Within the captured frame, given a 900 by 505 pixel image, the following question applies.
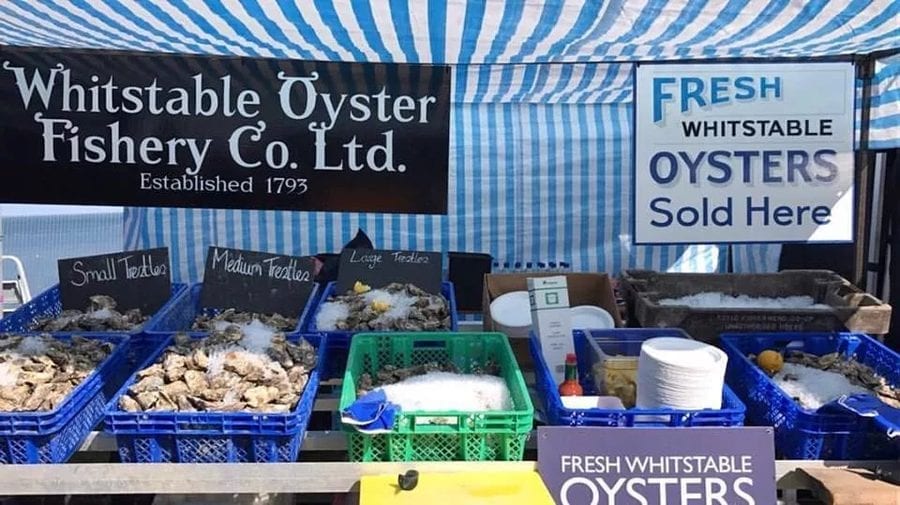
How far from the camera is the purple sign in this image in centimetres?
195

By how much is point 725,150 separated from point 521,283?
0.96 metres

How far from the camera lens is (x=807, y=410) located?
2068mm

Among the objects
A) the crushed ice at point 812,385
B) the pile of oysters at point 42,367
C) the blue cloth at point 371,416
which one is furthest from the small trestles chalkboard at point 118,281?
the crushed ice at point 812,385

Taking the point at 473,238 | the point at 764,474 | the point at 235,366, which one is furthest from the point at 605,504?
the point at 473,238

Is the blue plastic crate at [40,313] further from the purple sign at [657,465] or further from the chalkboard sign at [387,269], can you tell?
the purple sign at [657,465]

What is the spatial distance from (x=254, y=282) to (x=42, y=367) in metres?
0.92

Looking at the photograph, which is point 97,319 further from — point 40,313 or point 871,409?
point 871,409

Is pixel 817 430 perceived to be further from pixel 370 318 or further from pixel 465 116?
pixel 465 116

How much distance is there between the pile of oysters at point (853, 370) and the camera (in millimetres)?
2252

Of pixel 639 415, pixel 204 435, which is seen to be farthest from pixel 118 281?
pixel 639 415

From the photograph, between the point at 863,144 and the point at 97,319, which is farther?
the point at 863,144

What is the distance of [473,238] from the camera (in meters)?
6.73

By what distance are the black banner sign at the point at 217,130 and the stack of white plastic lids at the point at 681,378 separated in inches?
57.9

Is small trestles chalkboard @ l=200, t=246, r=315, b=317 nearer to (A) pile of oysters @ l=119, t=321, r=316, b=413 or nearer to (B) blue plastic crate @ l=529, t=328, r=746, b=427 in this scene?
(A) pile of oysters @ l=119, t=321, r=316, b=413
